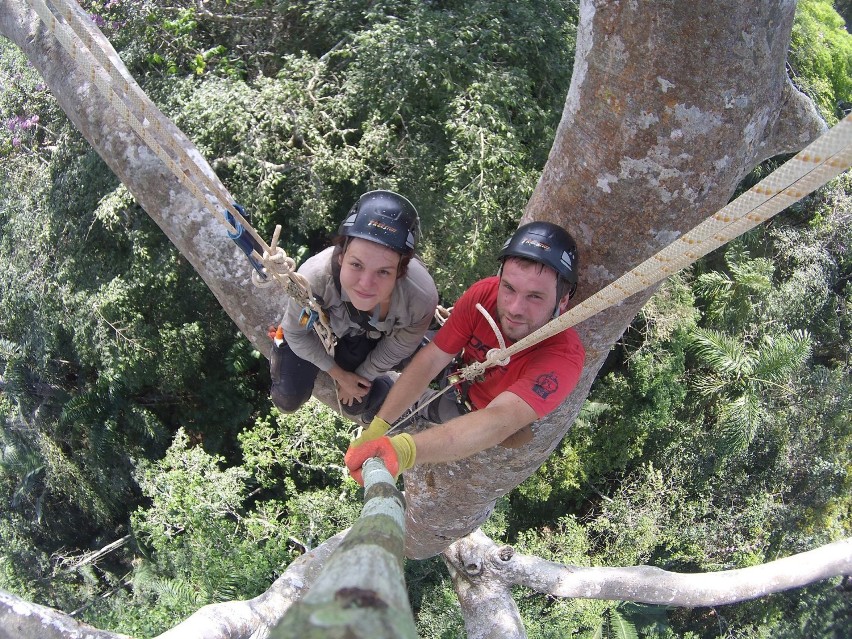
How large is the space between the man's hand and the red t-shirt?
40 centimetres

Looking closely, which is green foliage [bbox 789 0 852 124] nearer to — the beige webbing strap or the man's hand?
the beige webbing strap

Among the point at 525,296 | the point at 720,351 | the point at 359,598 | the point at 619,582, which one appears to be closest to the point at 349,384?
the point at 525,296

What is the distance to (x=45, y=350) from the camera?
6.39 metres

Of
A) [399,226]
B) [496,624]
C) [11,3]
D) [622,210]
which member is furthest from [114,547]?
[622,210]

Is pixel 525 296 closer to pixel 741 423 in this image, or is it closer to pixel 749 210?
pixel 749 210

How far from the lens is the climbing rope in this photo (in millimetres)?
1622

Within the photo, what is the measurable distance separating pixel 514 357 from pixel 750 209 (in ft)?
2.99

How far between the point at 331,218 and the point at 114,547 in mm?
4469

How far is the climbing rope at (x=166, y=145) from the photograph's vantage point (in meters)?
1.62

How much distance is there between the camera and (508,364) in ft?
6.63

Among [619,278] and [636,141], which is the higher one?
[636,141]

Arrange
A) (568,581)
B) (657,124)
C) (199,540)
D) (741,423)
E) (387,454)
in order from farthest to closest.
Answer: (741,423), (199,540), (568,581), (657,124), (387,454)

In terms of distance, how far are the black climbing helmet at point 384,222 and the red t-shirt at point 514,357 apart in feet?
0.90

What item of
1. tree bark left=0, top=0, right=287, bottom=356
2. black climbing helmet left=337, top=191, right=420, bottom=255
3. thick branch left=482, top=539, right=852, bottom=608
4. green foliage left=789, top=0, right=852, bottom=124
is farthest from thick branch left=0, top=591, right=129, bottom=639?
green foliage left=789, top=0, right=852, bottom=124
